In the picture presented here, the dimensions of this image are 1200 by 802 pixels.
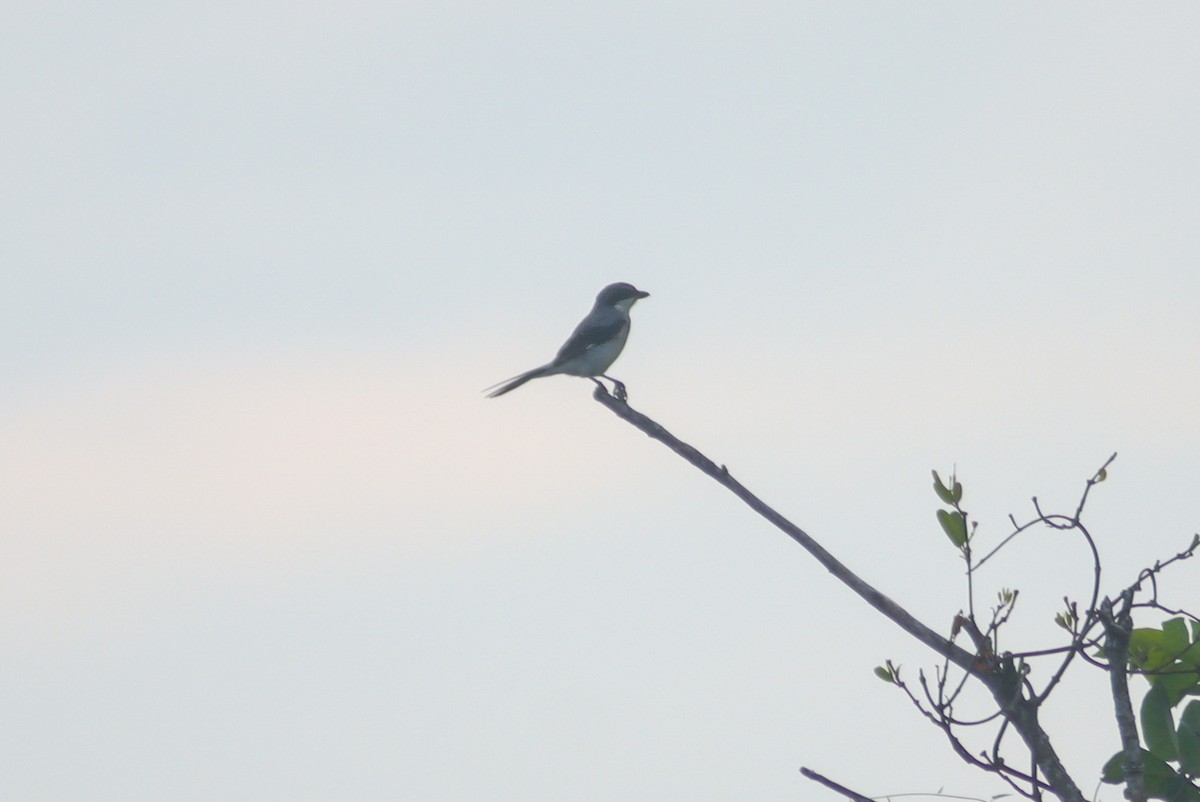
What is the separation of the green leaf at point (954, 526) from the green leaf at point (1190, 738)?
3.02 feet

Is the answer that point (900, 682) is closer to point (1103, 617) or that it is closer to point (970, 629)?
point (970, 629)

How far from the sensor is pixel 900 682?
4.23 meters

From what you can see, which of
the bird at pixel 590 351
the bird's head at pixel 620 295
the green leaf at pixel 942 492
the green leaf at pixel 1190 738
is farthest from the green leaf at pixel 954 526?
the bird's head at pixel 620 295

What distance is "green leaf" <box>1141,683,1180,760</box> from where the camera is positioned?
434cm

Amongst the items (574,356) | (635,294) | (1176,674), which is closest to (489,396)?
(574,356)

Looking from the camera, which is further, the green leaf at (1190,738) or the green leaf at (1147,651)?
the green leaf at (1147,651)

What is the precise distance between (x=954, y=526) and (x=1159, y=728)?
913mm

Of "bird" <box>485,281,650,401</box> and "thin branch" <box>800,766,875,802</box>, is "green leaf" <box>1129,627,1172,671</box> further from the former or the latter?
"bird" <box>485,281,650,401</box>

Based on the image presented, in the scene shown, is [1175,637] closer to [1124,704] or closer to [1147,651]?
[1147,651]

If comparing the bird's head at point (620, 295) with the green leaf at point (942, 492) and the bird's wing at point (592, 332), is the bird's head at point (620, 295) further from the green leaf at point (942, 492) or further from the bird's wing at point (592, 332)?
the green leaf at point (942, 492)

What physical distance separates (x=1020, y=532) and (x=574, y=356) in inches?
380

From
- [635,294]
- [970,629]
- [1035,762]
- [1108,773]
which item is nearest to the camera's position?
[1035,762]

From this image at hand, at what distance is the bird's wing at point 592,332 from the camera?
1377cm

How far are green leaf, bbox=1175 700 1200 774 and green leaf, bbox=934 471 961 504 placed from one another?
1.01 meters
